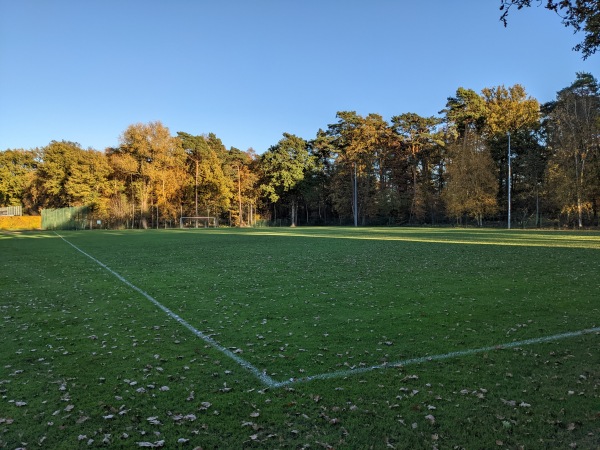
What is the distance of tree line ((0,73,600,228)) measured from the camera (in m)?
47.3

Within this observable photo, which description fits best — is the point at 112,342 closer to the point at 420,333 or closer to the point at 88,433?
the point at 88,433

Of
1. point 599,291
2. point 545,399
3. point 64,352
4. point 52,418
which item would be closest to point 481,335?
point 545,399

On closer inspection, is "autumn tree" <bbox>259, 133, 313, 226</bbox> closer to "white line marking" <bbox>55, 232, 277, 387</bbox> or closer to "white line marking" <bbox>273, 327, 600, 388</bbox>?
"white line marking" <bbox>55, 232, 277, 387</bbox>

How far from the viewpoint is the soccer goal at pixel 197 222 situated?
73.2 meters

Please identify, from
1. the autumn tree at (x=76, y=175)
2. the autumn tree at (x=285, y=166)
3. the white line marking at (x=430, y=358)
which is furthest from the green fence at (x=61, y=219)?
the white line marking at (x=430, y=358)

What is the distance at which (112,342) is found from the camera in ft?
21.1

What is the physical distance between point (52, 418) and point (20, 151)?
94.1 m

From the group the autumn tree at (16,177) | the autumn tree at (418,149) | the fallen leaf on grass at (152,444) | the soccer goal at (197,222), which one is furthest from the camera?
the autumn tree at (16,177)

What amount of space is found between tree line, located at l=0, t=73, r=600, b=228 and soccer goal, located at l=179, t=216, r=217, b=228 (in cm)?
191

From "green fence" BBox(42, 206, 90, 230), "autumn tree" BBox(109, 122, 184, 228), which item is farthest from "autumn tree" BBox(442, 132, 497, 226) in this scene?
"green fence" BBox(42, 206, 90, 230)

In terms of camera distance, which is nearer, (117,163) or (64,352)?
(64,352)

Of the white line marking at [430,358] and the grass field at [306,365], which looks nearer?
the grass field at [306,365]

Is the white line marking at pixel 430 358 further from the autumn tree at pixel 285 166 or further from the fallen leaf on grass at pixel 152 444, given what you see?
the autumn tree at pixel 285 166

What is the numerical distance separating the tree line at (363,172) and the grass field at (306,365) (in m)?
43.8
